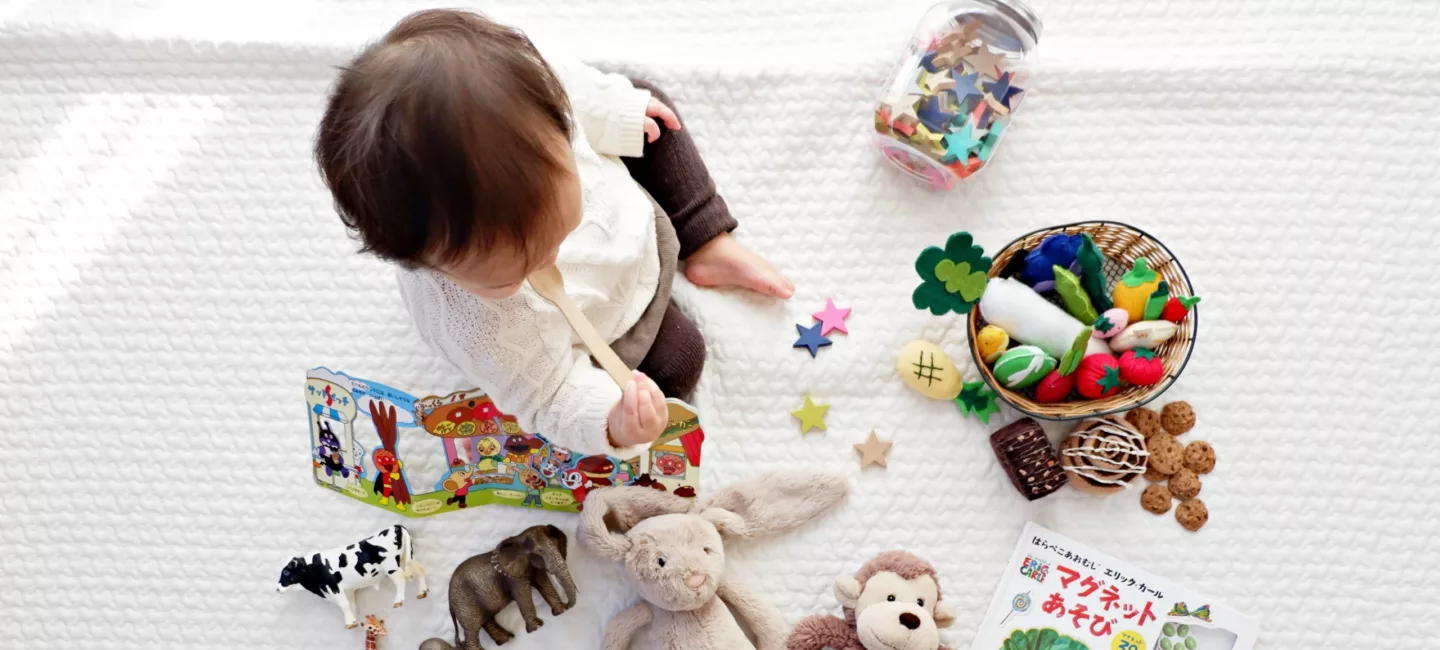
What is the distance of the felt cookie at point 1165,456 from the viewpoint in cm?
95

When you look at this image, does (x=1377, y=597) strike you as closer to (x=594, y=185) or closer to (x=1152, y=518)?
(x=1152, y=518)

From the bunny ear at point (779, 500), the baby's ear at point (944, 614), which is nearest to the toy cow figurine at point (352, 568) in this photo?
the bunny ear at point (779, 500)

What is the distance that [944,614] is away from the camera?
0.89 metres

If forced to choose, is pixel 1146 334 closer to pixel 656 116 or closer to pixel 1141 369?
pixel 1141 369

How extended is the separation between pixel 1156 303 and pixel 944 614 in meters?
0.35

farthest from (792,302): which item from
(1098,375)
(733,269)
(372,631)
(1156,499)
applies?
(372,631)

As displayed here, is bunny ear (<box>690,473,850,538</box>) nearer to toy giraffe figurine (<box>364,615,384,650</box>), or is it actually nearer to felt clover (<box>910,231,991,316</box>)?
felt clover (<box>910,231,991,316</box>)

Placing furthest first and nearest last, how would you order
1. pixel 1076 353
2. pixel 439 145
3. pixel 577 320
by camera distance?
pixel 1076 353 → pixel 577 320 → pixel 439 145

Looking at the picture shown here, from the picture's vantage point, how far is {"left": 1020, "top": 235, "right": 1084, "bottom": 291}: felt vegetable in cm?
92

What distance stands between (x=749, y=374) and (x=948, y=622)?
299 mm

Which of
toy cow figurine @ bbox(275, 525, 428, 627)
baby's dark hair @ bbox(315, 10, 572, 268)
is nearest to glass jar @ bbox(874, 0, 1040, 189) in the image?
baby's dark hair @ bbox(315, 10, 572, 268)

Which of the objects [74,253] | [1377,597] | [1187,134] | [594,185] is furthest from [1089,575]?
[74,253]

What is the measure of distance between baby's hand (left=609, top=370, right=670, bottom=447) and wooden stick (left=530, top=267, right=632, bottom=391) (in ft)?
0.05

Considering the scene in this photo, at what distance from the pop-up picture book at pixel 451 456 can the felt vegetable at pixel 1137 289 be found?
0.41 metres
